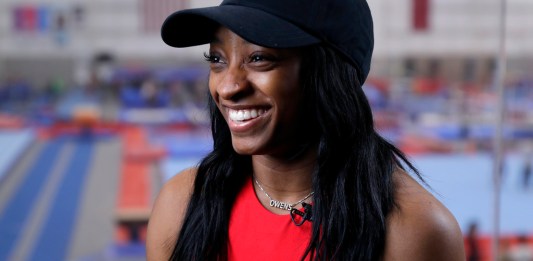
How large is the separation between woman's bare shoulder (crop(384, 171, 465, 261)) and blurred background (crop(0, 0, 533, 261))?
3.05m

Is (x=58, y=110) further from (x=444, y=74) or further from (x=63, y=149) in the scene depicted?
(x=444, y=74)

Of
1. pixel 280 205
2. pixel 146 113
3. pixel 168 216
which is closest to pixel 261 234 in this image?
pixel 280 205

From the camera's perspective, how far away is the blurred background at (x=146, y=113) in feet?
13.3

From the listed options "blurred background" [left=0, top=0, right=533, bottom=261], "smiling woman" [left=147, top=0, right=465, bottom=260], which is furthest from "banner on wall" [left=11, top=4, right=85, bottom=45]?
"smiling woman" [left=147, top=0, right=465, bottom=260]

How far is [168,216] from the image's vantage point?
0.93m

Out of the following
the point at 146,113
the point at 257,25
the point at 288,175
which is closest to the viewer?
the point at 257,25

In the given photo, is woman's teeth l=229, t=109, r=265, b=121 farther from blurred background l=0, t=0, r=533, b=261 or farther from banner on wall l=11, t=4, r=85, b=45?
banner on wall l=11, t=4, r=85, b=45

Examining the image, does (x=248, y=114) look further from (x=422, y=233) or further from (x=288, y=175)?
(x=422, y=233)

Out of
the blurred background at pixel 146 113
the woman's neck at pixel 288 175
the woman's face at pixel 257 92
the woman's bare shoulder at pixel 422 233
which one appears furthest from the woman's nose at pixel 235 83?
the blurred background at pixel 146 113

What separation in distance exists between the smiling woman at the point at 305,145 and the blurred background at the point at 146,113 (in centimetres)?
297

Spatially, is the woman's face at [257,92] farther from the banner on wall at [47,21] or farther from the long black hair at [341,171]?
the banner on wall at [47,21]

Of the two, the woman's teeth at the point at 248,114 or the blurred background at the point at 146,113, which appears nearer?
the woman's teeth at the point at 248,114

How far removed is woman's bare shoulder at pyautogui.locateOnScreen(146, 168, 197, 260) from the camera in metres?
0.92

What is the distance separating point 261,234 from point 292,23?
0.78 feet
